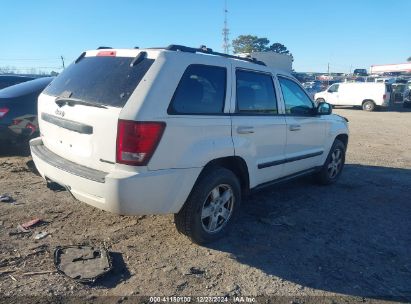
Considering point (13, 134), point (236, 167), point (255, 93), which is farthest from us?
point (13, 134)

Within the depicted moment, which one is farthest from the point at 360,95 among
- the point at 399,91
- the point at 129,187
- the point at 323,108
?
the point at 129,187

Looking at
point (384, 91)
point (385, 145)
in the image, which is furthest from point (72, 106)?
point (384, 91)

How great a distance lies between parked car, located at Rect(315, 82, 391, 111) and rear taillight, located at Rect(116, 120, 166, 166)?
22234 mm

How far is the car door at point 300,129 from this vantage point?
16.3 ft

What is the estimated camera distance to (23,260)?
348cm

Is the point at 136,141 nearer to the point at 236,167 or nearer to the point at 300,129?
the point at 236,167

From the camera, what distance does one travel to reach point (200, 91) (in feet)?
12.2

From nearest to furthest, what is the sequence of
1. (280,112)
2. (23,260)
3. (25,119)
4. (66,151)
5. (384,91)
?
(23,260), (66,151), (280,112), (25,119), (384,91)

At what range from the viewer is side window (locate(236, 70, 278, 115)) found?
4195 millimetres

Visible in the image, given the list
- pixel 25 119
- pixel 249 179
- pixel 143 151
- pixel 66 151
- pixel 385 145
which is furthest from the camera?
pixel 385 145

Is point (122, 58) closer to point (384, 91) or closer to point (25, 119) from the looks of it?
point (25, 119)

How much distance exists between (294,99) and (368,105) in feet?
71.6

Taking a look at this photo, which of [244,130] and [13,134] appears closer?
[244,130]

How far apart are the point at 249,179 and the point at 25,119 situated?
421 centimetres
